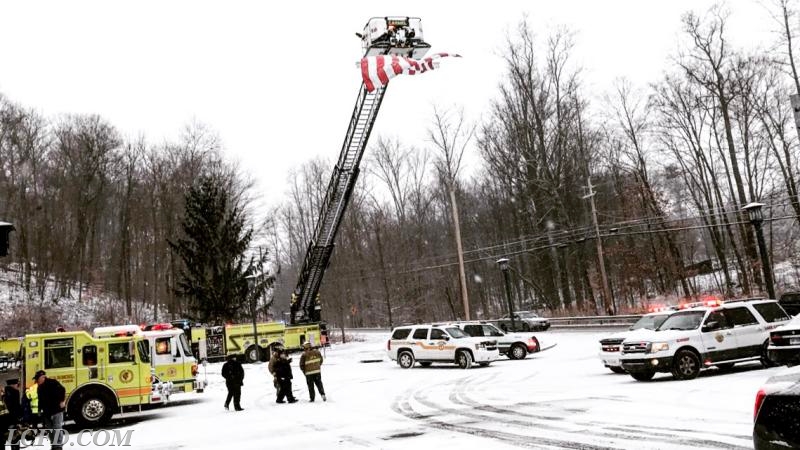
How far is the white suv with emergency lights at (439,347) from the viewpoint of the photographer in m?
22.1

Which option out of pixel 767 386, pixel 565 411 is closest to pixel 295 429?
pixel 565 411

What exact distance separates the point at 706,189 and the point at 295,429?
41611mm

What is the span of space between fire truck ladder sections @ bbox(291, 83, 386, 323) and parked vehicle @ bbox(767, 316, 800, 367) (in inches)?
783

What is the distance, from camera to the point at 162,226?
52719 millimetres

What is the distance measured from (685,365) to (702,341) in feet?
2.56

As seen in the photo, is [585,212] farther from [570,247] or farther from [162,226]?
[162,226]

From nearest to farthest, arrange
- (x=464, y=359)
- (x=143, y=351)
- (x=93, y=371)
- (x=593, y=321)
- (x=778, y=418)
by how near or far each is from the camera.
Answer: (x=778, y=418)
(x=93, y=371)
(x=143, y=351)
(x=464, y=359)
(x=593, y=321)

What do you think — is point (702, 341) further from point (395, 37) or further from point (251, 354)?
point (251, 354)

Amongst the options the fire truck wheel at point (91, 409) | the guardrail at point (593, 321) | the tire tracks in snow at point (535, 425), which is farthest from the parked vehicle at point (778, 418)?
the guardrail at point (593, 321)

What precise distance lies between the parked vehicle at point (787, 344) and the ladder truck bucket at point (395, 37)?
1539cm

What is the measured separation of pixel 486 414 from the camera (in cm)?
1148

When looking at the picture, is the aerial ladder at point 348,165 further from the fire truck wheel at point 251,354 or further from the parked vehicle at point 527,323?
the parked vehicle at point 527,323

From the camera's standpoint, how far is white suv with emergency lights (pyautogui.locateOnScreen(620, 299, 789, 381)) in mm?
14492

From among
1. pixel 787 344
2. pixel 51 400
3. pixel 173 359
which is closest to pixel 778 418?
pixel 787 344
